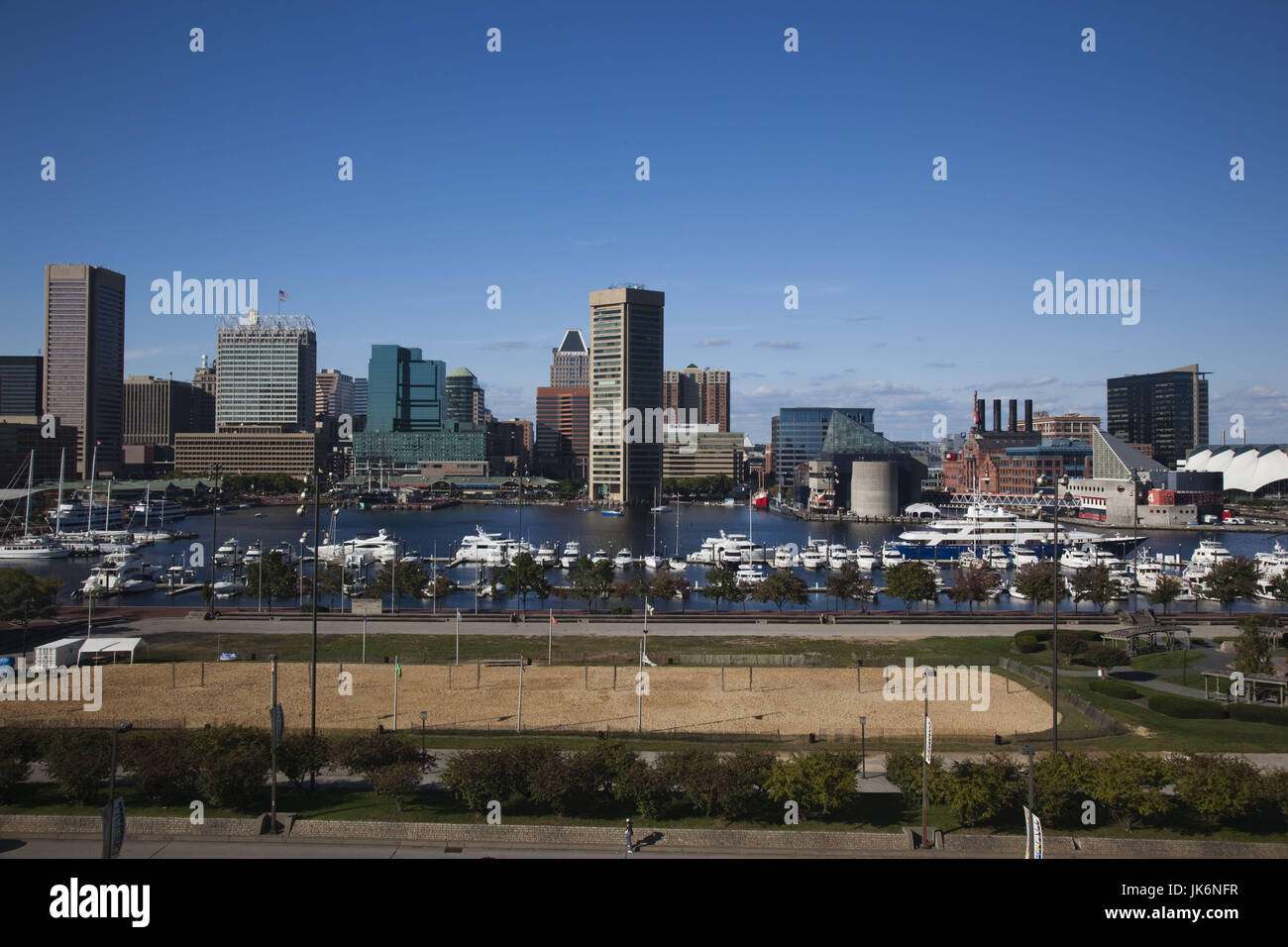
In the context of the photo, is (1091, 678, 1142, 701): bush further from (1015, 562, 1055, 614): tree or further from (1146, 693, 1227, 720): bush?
(1015, 562, 1055, 614): tree

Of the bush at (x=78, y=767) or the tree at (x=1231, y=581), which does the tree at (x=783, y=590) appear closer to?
the tree at (x=1231, y=581)

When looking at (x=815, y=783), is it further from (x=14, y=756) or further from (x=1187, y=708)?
(x=14, y=756)

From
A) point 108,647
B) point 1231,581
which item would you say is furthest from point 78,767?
point 1231,581

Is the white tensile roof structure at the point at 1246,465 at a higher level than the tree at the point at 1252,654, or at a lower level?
higher

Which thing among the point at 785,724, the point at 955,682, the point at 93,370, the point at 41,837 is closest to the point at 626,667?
the point at 785,724

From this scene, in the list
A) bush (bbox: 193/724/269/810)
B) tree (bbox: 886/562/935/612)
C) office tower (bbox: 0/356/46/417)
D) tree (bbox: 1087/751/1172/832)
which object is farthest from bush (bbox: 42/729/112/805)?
office tower (bbox: 0/356/46/417)

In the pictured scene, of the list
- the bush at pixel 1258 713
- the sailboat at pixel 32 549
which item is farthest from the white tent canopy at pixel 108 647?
the sailboat at pixel 32 549

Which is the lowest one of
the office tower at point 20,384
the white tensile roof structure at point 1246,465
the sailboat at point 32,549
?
the sailboat at point 32,549

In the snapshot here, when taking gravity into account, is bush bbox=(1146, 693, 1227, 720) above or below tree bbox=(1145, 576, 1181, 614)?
below
